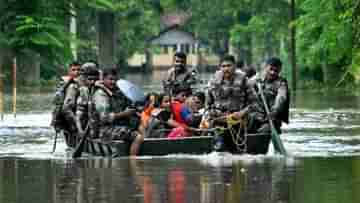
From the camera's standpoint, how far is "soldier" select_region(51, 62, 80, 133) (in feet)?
78.0

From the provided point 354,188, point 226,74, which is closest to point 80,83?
point 226,74

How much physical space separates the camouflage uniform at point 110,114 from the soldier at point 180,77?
13.7 feet

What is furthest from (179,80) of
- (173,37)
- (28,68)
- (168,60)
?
(168,60)

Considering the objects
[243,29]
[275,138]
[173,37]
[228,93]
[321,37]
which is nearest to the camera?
[228,93]

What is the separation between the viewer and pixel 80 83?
23.7 meters

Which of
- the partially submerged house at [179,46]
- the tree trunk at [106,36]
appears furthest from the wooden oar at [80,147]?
the partially submerged house at [179,46]

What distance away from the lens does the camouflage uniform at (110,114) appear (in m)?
22.4

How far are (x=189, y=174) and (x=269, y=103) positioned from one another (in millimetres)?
5091

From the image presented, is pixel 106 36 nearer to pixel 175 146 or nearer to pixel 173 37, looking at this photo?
pixel 175 146

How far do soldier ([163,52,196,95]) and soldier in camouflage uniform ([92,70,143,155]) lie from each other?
418 centimetres

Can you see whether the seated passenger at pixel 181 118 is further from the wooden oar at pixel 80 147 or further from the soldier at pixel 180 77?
the soldier at pixel 180 77

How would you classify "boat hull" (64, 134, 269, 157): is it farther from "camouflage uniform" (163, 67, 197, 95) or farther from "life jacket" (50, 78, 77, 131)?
"camouflage uniform" (163, 67, 197, 95)

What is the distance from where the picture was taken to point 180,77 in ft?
88.7

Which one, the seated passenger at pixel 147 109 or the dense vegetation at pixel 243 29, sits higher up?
the dense vegetation at pixel 243 29
